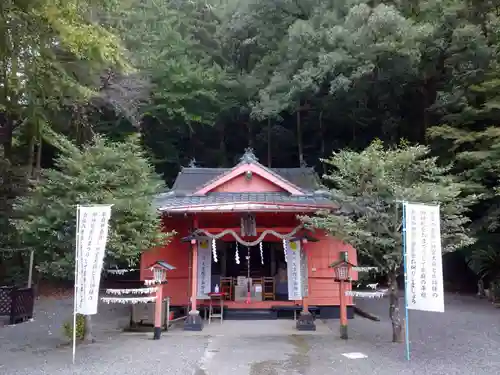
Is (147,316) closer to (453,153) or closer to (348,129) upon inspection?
(453,153)

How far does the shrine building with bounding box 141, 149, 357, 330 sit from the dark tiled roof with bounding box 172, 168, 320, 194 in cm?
125

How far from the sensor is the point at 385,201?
798cm

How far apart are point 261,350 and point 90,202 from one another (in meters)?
4.22

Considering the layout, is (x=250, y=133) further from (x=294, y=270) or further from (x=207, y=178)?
(x=294, y=270)

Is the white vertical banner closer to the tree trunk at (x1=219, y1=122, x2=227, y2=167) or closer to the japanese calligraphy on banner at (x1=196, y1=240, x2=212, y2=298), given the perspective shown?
the japanese calligraphy on banner at (x1=196, y1=240, x2=212, y2=298)

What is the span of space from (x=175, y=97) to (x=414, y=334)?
543 inches

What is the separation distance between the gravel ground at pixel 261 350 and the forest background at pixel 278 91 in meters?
2.37

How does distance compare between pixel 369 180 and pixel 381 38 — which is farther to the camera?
pixel 381 38

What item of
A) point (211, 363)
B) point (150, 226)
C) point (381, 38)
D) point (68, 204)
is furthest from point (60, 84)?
point (381, 38)

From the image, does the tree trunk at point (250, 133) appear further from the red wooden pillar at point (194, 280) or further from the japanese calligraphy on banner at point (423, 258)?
the japanese calligraphy on banner at point (423, 258)

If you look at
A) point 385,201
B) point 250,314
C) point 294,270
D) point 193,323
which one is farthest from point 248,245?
point 385,201

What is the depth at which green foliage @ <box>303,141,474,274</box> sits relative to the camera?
7.77 metres

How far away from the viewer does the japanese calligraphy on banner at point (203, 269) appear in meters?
11.2

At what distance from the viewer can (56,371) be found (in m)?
6.53
